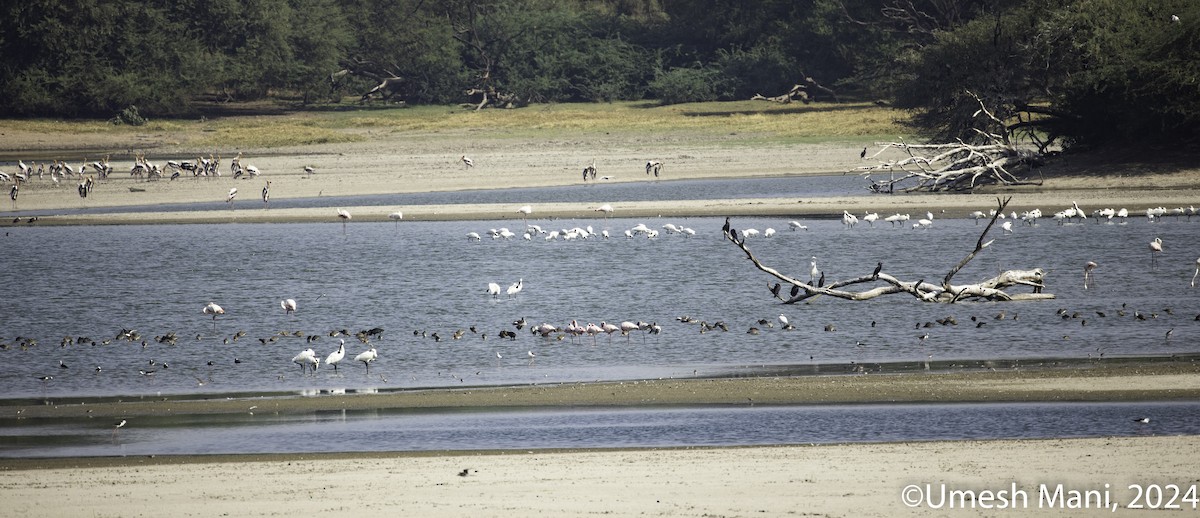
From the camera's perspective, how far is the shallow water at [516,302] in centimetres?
1553

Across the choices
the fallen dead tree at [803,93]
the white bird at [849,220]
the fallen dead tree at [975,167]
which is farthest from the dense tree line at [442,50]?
the white bird at [849,220]

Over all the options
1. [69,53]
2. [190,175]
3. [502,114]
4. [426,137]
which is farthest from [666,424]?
[69,53]

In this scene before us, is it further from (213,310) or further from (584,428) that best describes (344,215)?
(584,428)

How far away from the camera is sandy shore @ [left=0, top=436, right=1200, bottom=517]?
351 inches

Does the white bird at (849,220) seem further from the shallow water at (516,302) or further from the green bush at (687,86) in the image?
the green bush at (687,86)

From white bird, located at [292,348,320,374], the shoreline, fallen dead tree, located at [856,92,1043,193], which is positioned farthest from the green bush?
the shoreline

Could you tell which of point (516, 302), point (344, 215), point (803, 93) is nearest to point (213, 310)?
point (516, 302)

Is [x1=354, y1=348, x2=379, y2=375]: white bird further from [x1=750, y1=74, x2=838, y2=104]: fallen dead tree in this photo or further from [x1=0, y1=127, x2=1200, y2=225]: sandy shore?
[x1=750, y1=74, x2=838, y2=104]: fallen dead tree

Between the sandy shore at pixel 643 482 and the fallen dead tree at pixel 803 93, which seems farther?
the fallen dead tree at pixel 803 93

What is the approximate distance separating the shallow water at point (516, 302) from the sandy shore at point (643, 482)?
4107 mm

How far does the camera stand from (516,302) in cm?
2086

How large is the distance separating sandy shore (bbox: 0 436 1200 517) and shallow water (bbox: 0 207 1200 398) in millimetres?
4107

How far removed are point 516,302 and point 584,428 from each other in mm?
8978

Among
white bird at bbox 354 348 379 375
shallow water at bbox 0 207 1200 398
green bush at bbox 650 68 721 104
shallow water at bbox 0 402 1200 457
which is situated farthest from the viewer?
green bush at bbox 650 68 721 104
